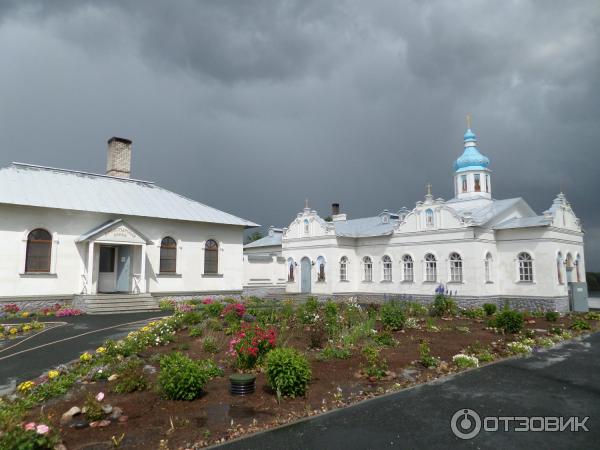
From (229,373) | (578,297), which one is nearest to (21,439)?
(229,373)

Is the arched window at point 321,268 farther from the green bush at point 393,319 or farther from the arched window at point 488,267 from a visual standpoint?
the green bush at point 393,319

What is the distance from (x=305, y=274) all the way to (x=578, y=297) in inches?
674

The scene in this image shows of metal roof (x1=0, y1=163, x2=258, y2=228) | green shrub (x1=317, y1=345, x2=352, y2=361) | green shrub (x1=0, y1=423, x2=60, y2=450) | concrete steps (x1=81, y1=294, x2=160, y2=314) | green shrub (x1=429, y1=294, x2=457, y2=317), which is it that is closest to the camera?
green shrub (x1=0, y1=423, x2=60, y2=450)

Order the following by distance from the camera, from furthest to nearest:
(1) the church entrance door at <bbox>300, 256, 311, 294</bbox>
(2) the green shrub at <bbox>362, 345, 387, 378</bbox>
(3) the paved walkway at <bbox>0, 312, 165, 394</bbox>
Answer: (1) the church entrance door at <bbox>300, 256, 311, 294</bbox> < (3) the paved walkway at <bbox>0, 312, 165, 394</bbox> < (2) the green shrub at <bbox>362, 345, 387, 378</bbox>

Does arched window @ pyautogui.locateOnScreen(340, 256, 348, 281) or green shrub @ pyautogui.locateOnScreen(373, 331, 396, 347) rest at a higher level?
arched window @ pyautogui.locateOnScreen(340, 256, 348, 281)

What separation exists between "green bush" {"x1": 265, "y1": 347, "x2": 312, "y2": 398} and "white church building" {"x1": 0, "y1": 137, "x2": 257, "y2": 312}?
14.4 metres

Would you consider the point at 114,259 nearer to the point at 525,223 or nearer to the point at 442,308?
the point at 442,308

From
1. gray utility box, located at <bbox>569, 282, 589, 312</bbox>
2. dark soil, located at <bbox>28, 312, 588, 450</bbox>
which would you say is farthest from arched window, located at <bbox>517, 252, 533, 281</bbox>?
dark soil, located at <bbox>28, 312, 588, 450</bbox>

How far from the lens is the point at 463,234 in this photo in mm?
25156

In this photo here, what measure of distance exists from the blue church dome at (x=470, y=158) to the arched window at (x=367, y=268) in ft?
30.4

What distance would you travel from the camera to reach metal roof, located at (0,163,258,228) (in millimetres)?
20078

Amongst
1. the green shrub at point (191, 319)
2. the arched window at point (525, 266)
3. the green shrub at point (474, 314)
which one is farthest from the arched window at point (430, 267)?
the green shrub at point (191, 319)

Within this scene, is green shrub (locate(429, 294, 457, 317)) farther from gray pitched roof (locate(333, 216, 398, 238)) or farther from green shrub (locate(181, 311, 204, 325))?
green shrub (locate(181, 311, 204, 325))

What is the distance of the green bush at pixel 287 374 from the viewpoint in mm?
7547
